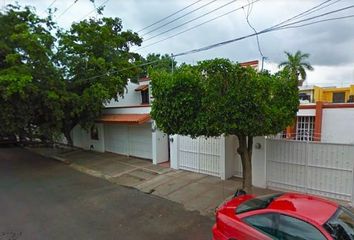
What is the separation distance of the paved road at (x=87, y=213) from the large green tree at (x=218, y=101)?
2361 mm

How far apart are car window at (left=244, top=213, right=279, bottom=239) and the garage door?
10.3 m

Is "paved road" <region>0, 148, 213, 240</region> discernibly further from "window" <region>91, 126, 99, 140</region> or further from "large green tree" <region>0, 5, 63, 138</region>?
"window" <region>91, 126, 99, 140</region>

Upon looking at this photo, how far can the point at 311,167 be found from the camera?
804 cm

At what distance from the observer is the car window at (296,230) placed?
3652 mm

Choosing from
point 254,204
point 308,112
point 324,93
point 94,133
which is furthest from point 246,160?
point 324,93

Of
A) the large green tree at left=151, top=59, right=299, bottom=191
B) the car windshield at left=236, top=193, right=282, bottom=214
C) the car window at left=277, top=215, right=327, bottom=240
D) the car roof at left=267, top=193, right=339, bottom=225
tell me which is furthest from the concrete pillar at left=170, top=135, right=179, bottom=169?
the car window at left=277, top=215, right=327, bottom=240

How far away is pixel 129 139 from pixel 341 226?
1307 cm

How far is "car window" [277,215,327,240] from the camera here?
365cm

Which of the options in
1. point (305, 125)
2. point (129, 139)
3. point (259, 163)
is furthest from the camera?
point (305, 125)

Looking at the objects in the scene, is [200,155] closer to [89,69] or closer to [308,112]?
[89,69]

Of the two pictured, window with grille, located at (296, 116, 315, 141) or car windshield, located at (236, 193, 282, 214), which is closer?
car windshield, located at (236, 193, 282, 214)

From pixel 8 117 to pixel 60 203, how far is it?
672 centimetres

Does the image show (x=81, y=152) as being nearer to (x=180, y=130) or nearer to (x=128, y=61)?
(x=128, y=61)

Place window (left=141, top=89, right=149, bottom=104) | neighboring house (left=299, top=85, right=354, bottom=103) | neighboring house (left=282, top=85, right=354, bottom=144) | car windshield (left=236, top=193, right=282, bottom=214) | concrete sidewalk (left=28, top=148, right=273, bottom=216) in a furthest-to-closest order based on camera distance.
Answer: neighboring house (left=299, top=85, right=354, bottom=103)
window (left=141, top=89, right=149, bottom=104)
neighboring house (left=282, top=85, right=354, bottom=144)
concrete sidewalk (left=28, top=148, right=273, bottom=216)
car windshield (left=236, top=193, right=282, bottom=214)
